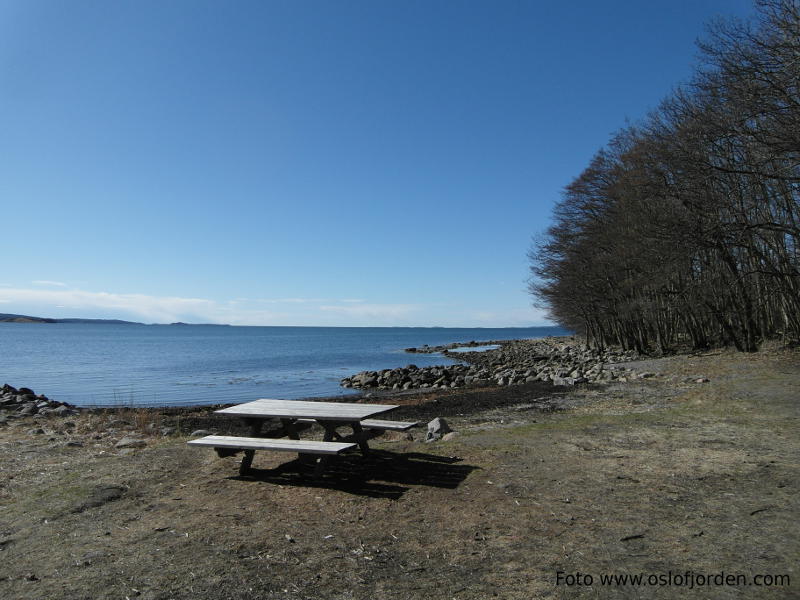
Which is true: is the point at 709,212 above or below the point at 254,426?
above

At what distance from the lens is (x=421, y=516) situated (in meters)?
5.16

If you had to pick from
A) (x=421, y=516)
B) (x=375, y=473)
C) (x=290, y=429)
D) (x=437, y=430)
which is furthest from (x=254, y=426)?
(x=421, y=516)

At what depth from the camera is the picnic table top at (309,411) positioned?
6852 millimetres

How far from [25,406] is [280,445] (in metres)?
15.2

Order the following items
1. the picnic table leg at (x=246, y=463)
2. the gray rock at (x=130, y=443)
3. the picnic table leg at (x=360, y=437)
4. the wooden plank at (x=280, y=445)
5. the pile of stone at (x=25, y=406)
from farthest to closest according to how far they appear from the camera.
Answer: the pile of stone at (x=25, y=406) < the gray rock at (x=130, y=443) < the picnic table leg at (x=360, y=437) < the picnic table leg at (x=246, y=463) < the wooden plank at (x=280, y=445)

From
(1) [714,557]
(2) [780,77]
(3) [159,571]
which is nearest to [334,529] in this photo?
(3) [159,571]

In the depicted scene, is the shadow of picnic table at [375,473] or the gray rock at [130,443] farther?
the gray rock at [130,443]

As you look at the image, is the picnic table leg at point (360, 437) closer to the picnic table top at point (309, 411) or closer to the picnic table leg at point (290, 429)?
the picnic table top at point (309, 411)

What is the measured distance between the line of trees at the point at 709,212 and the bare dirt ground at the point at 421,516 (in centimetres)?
752

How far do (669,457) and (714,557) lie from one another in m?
3.22

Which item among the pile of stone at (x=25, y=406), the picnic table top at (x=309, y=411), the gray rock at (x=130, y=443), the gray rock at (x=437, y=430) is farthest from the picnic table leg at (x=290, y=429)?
the pile of stone at (x=25, y=406)

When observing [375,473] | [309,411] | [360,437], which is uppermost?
[309,411]

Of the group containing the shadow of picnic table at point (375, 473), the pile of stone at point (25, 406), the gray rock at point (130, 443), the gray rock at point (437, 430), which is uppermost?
the gray rock at point (437, 430)

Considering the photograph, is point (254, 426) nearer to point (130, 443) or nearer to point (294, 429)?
point (294, 429)
